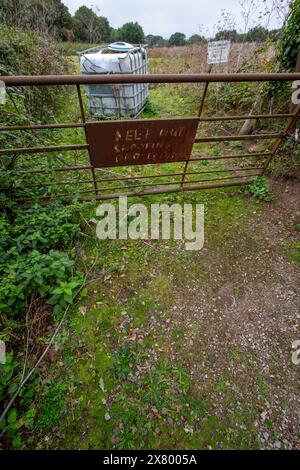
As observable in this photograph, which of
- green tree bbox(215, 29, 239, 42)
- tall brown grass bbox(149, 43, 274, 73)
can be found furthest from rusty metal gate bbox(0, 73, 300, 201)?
green tree bbox(215, 29, 239, 42)

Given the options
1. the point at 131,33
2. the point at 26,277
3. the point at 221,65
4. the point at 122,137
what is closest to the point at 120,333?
the point at 26,277

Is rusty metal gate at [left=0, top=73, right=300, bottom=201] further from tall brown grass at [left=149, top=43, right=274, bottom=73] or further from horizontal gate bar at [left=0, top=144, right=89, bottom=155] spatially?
tall brown grass at [left=149, top=43, right=274, bottom=73]

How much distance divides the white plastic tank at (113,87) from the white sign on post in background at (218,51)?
68.2 inches

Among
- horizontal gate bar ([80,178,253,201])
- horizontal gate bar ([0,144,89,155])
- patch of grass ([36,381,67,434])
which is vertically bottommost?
patch of grass ([36,381,67,434])

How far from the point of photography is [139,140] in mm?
2264

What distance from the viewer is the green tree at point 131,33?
935 inches

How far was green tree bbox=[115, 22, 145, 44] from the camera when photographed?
2375 centimetres

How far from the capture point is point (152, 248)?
103 inches

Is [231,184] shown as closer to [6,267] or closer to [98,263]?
[98,263]

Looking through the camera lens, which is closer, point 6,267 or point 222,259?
point 6,267

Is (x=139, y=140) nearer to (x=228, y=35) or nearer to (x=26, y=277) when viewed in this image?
(x=26, y=277)

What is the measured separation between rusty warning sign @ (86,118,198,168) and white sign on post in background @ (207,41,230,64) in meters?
3.75

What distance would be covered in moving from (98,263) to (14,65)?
14.8ft

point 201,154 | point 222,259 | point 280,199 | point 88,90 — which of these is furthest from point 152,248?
point 88,90
